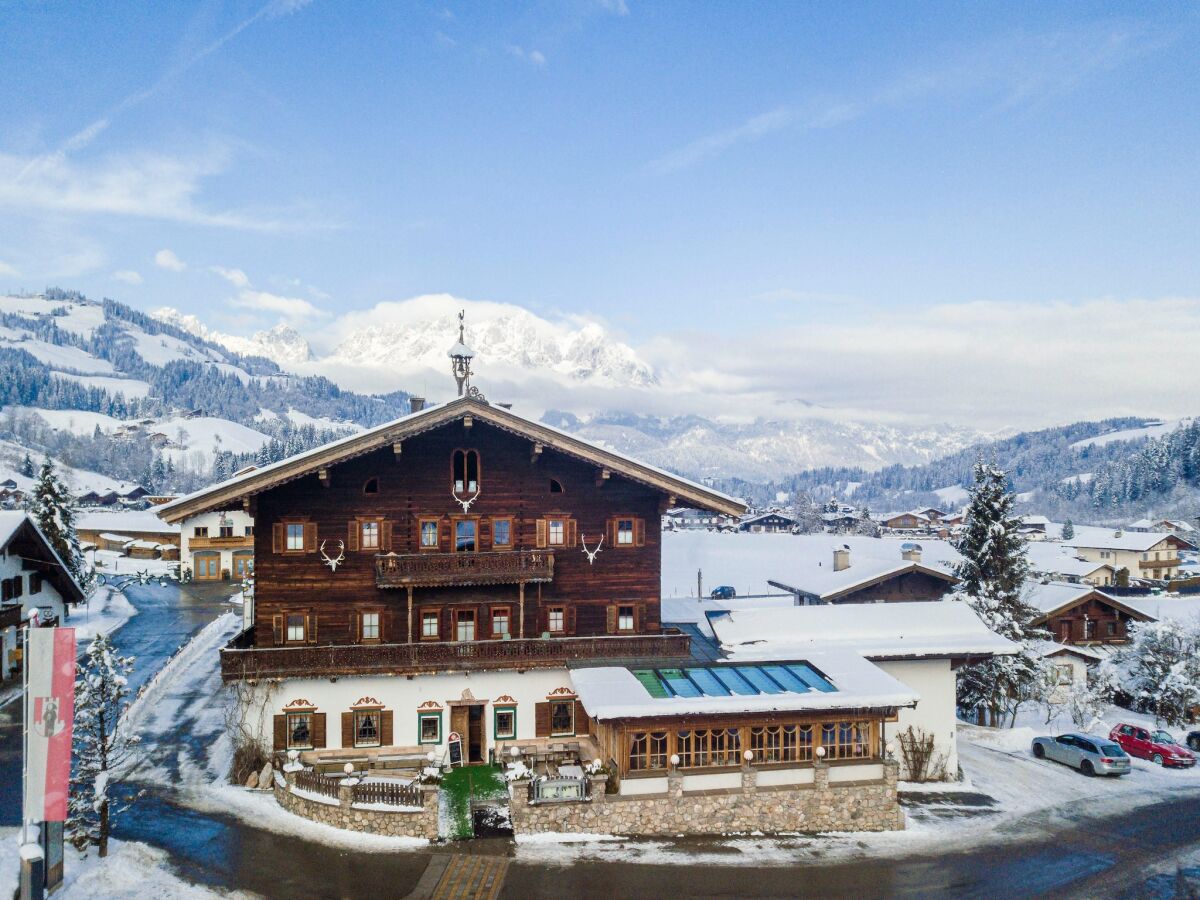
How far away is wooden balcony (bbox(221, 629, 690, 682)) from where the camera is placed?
28.3 metres

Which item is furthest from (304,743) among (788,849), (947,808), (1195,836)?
(1195,836)

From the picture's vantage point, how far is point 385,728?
96.3 ft

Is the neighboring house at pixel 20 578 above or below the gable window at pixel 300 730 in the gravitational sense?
above

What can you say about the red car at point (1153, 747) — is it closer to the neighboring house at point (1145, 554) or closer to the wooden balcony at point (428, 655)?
the wooden balcony at point (428, 655)

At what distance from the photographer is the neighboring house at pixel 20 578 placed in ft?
136

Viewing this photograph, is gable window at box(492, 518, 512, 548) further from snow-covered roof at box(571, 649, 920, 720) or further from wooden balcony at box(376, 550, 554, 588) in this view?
snow-covered roof at box(571, 649, 920, 720)

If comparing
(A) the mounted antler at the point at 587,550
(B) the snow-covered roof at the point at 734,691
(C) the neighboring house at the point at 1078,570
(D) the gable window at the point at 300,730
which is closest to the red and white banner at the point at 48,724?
(D) the gable window at the point at 300,730

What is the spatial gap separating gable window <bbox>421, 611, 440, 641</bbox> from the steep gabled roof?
6.44 m

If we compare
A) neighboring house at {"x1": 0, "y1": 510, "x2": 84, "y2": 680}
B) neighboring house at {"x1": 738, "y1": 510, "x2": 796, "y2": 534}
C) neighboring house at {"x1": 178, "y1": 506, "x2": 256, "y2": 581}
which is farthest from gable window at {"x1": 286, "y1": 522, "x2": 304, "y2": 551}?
neighboring house at {"x1": 738, "y1": 510, "x2": 796, "y2": 534}

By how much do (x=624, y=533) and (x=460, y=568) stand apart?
6525 mm

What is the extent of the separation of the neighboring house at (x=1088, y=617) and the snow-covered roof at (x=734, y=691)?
37895 millimetres

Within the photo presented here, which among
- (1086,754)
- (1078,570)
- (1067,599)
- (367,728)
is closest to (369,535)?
(367,728)

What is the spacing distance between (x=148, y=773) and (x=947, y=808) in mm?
27253

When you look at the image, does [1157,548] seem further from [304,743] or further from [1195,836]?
[304,743]
